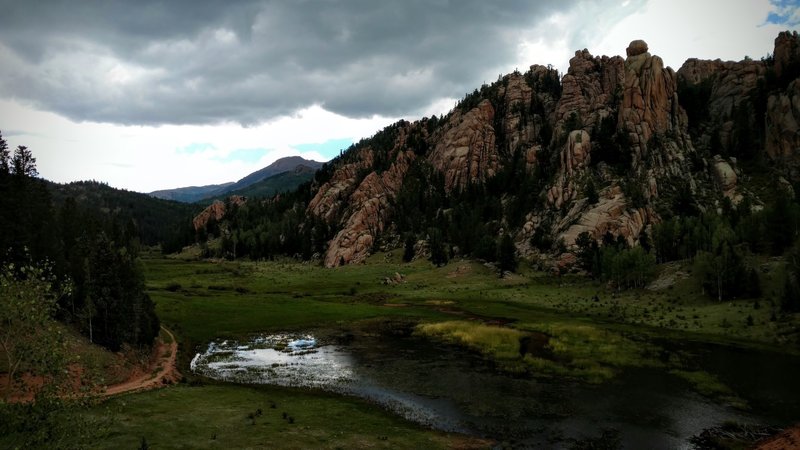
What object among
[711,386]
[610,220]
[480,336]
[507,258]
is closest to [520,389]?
[711,386]

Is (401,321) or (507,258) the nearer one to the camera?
(401,321)

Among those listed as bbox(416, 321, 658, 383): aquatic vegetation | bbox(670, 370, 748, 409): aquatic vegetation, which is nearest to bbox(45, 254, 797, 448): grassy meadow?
bbox(670, 370, 748, 409): aquatic vegetation

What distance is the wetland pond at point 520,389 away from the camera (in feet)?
148

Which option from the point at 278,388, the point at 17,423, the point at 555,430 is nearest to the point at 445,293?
the point at 278,388

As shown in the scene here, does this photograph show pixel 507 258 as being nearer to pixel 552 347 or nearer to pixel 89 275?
pixel 552 347

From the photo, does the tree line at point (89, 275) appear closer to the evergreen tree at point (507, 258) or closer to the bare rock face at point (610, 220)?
the evergreen tree at point (507, 258)

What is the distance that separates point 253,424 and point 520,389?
31.9m

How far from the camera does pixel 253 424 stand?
42.0m

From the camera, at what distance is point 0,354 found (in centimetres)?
5059

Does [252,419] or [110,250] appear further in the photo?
[110,250]

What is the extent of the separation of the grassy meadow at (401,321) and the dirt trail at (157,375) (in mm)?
2476

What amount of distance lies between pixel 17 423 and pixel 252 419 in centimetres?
2488

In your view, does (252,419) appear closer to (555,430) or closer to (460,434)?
(460,434)

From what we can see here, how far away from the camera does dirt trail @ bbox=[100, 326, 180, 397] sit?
53000mm
